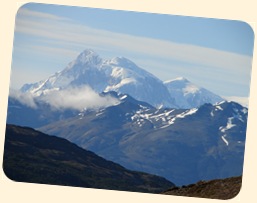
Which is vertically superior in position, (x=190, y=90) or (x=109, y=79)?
(x=190, y=90)

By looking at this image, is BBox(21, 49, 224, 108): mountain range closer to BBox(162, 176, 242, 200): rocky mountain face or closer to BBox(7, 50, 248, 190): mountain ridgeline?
BBox(7, 50, 248, 190): mountain ridgeline

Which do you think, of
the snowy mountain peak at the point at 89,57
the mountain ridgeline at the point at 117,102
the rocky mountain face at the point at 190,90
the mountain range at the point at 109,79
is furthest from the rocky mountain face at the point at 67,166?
the rocky mountain face at the point at 190,90

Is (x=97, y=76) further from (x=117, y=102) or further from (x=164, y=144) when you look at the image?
(x=164, y=144)


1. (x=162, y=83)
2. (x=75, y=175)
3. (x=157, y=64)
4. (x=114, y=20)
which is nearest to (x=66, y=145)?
(x=75, y=175)

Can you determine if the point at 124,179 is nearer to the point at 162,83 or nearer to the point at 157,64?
the point at 162,83

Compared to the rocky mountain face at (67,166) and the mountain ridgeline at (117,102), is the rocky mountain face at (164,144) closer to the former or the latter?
the mountain ridgeline at (117,102)

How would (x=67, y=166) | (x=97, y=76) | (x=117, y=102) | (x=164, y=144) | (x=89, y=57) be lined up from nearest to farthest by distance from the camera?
1. (x=89, y=57)
2. (x=97, y=76)
3. (x=67, y=166)
4. (x=117, y=102)
5. (x=164, y=144)

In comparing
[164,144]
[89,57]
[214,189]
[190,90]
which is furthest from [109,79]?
[214,189]

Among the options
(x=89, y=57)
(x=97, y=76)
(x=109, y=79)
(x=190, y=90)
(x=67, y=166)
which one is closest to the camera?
(x=89, y=57)
